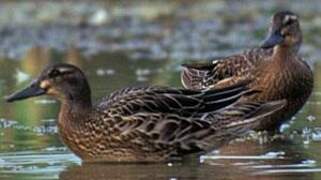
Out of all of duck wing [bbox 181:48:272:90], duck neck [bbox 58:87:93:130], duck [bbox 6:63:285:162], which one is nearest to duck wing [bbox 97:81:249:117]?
duck [bbox 6:63:285:162]

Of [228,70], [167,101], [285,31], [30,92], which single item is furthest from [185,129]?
[285,31]

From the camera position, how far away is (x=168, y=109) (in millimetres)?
11117

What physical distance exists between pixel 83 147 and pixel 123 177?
2.70 ft

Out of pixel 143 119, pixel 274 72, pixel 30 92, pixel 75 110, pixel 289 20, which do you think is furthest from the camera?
pixel 289 20

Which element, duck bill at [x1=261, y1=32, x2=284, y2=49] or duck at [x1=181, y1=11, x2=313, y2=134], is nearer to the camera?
duck at [x1=181, y1=11, x2=313, y2=134]

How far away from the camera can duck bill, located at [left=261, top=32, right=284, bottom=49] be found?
12812 mm

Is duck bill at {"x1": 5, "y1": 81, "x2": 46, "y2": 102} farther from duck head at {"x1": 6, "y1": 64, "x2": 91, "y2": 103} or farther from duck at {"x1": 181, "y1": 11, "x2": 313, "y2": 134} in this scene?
duck at {"x1": 181, "y1": 11, "x2": 313, "y2": 134}

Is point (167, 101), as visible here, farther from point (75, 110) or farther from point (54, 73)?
point (54, 73)

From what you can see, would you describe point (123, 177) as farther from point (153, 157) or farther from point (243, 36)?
point (243, 36)

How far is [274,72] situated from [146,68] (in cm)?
620

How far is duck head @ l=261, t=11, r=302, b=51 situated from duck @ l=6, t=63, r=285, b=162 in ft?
5.81

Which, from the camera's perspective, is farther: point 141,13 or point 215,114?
point 141,13

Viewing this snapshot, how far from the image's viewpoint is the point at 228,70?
1310 centimetres

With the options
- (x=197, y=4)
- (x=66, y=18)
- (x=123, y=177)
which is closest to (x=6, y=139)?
(x=123, y=177)
